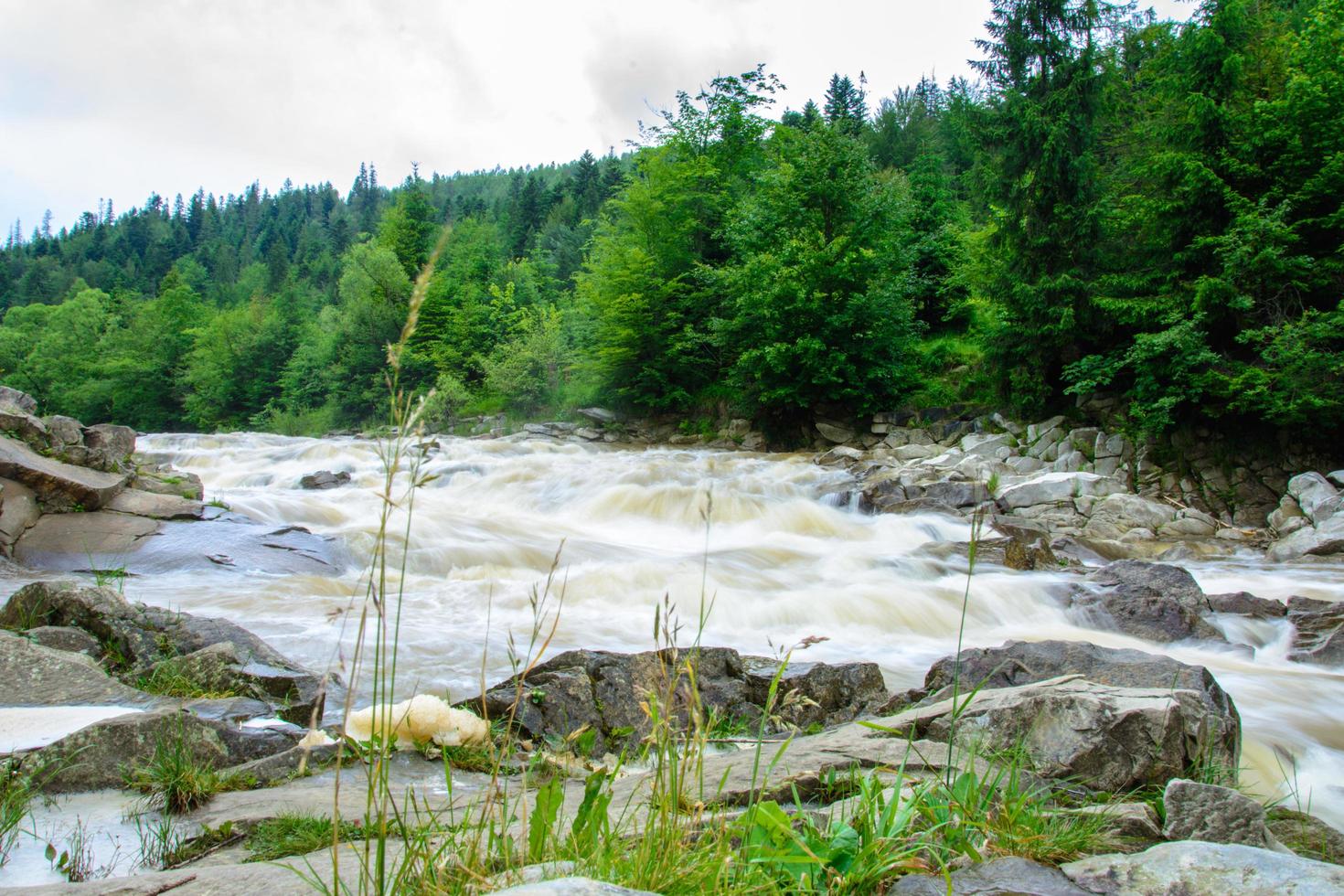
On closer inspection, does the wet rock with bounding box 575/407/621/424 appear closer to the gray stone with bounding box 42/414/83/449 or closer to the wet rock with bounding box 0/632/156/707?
the gray stone with bounding box 42/414/83/449

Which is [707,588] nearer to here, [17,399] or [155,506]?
[155,506]

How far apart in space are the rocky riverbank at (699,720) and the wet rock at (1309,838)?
1cm

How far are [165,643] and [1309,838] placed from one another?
5804 mm

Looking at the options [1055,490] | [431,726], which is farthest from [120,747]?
[1055,490]

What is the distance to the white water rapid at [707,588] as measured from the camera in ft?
19.1

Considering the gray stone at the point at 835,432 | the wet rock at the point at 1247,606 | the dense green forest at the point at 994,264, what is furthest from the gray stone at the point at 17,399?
the gray stone at the point at 835,432

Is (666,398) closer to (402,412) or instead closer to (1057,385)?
(1057,385)

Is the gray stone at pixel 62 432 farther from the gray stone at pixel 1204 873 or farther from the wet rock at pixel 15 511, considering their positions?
the gray stone at pixel 1204 873

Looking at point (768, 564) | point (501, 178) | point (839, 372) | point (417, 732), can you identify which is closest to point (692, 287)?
point (839, 372)

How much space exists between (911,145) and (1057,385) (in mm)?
35812

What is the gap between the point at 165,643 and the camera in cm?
484

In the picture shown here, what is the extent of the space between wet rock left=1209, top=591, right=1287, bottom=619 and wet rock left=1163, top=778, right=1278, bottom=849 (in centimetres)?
693

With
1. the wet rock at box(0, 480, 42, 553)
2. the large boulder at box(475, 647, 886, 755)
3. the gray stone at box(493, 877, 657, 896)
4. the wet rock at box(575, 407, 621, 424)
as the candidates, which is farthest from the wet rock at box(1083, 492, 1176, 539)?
the wet rock at box(575, 407, 621, 424)

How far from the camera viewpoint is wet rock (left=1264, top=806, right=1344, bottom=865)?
7.96 ft
